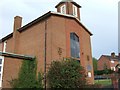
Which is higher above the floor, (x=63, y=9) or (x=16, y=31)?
(x=63, y=9)

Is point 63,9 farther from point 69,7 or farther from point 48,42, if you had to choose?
point 48,42

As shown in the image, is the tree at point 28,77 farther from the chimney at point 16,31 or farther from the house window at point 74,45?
the house window at point 74,45

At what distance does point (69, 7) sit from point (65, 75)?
12.4m

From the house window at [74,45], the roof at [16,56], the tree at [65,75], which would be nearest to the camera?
the tree at [65,75]

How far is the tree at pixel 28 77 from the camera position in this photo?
66.0 feet

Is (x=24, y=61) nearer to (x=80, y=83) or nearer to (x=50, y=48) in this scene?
(x=50, y=48)

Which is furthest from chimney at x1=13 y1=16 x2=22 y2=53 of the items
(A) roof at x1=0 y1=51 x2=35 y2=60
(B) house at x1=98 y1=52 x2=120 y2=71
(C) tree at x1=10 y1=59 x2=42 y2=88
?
(B) house at x1=98 y1=52 x2=120 y2=71

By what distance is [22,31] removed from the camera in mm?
25953

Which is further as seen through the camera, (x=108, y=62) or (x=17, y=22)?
(x=108, y=62)

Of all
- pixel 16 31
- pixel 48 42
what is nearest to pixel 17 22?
pixel 16 31

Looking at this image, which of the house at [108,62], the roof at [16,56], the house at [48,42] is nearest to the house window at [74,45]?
the house at [48,42]

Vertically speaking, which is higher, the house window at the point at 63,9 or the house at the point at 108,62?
the house window at the point at 63,9

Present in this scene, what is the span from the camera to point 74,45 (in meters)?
24.7

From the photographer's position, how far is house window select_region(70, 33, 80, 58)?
24222mm
